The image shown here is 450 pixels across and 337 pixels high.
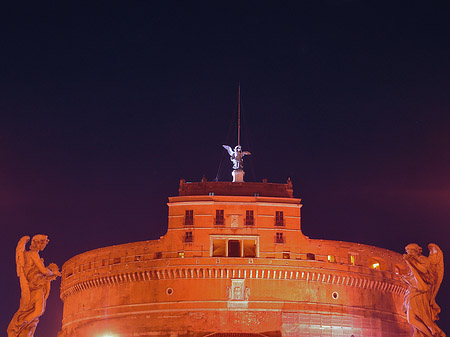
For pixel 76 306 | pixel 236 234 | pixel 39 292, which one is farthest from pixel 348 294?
pixel 39 292

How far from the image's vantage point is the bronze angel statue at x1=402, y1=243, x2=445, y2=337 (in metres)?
31.9

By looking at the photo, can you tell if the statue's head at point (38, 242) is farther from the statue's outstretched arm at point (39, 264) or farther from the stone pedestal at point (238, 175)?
the stone pedestal at point (238, 175)

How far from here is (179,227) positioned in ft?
221

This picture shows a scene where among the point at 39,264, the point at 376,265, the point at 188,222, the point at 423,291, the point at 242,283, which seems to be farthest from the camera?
the point at 376,265

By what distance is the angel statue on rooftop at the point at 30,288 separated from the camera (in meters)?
31.1

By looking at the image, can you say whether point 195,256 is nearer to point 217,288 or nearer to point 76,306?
point 217,288

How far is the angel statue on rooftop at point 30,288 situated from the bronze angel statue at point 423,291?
14696 mm

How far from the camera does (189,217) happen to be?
221 feet

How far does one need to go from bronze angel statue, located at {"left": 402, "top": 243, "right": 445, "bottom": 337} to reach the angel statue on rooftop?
1470 centimetres

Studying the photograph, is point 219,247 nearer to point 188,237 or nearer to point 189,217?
point 188,237

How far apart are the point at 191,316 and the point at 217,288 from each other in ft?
10.6

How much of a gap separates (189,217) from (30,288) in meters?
36.4

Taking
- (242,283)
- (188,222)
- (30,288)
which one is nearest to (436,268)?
(30,288)

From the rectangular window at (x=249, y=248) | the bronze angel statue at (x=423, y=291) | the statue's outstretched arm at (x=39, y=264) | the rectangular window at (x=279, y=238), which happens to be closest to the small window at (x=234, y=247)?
the rectangular window at (x=249, y=248)
